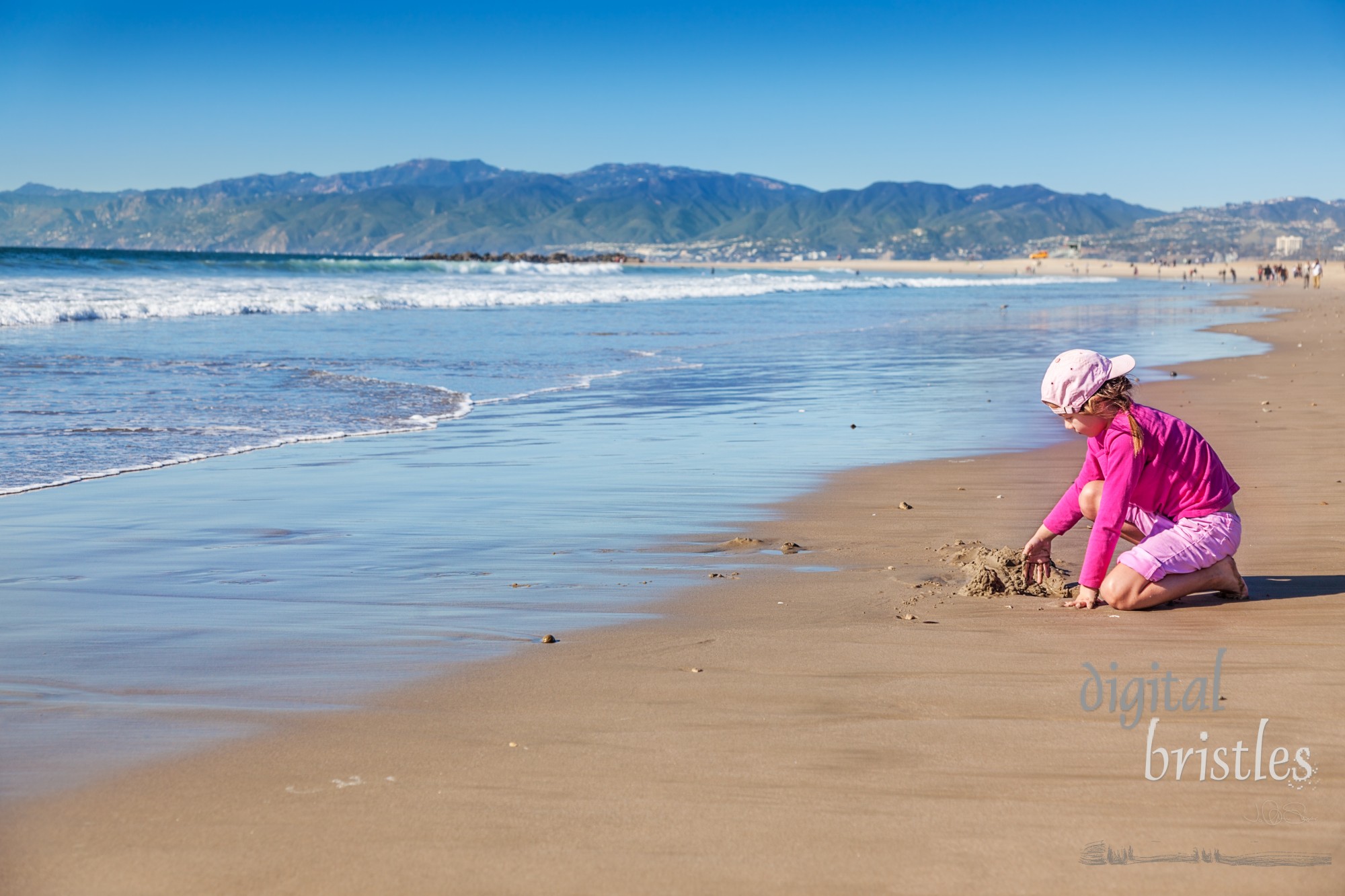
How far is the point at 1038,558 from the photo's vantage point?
16.3 ft

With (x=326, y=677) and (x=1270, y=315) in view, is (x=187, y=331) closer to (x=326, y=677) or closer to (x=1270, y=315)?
(x=326, y=677)

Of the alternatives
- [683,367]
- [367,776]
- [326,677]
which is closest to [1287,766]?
[367,776]

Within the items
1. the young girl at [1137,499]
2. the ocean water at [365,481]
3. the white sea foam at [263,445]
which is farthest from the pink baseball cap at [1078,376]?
the white sea foam at [263,445]

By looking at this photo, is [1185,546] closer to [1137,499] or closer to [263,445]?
[1137,499]

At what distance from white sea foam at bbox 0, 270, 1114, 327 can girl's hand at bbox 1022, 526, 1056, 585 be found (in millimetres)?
26163

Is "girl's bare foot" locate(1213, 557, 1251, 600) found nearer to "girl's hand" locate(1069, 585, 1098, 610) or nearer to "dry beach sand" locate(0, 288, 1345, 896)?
"dry beach sand" locate(0, 288, 1345, 896)

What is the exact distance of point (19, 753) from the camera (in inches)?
124

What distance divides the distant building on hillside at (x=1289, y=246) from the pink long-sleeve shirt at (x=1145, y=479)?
192 metres

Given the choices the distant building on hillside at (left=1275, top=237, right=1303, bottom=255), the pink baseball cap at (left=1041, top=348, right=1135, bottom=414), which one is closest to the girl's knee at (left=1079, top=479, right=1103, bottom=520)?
the pink baseball cap at (left=1041, top=348, right=1135, bottom=414)

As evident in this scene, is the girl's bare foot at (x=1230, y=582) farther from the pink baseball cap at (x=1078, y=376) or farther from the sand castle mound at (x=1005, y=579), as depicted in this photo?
the pink baseball cap at (x=1078, y=376)

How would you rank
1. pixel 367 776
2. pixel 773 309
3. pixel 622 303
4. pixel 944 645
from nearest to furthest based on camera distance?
pixel 367 776
pixel 944 645
pixel 773 309
pixel 622 303

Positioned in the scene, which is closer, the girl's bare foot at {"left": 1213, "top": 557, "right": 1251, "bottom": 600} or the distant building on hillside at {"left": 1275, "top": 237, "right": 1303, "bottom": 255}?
the girl's bare foot at {"left": 1213, "top": 557, "right": 1251, "bottom": 600}

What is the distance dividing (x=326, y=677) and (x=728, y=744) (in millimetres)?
1470

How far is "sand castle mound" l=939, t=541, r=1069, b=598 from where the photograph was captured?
4953 millimetres
